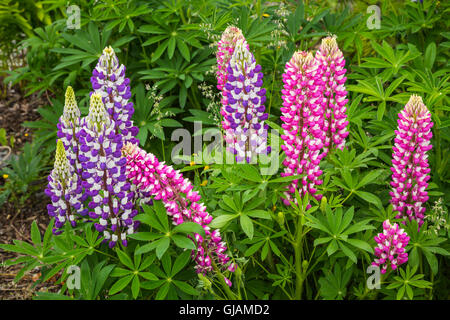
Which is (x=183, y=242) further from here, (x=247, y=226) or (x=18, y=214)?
(x=18, y=214)

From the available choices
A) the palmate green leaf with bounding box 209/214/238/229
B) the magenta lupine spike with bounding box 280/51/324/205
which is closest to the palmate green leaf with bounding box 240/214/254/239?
the palmate green leaf with bounding box 209/214/238/229

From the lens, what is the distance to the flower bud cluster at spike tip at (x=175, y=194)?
2326mm

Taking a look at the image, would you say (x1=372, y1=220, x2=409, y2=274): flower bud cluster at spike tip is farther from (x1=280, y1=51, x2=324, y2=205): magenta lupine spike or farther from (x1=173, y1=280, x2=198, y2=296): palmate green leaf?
(x1=173, y1=280, x2=198, y2=296): palmate green leaf

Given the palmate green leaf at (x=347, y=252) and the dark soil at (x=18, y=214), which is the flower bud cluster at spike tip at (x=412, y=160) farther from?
the dark soil at (x=18, y=214)

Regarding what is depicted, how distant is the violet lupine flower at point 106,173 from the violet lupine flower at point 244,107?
518mm

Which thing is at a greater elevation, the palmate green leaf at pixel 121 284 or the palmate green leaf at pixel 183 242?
the palmate green leaf at pixel 183 242

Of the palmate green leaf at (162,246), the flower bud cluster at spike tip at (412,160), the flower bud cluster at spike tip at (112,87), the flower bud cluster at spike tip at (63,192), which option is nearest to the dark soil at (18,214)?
the flower bud cluster at spike tip at (63,192)

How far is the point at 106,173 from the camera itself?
236cm

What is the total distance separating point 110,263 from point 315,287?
1.10m

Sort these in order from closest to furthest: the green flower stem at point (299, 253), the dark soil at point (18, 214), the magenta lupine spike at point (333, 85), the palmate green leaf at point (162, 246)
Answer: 1. the palmate green leaf at point (162, 246)
2. the green flower stem at point (299, 253)
3. the magenta lupine spike at point (333, 85)
4. the dark soil at point (18, 214)

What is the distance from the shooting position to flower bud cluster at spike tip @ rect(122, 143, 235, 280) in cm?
233

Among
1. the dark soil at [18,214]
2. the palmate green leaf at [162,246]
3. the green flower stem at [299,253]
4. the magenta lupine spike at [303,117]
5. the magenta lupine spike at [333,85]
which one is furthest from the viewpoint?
the dark soil at [18,214]

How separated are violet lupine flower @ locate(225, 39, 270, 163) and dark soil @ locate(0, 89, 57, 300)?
48.3 inches
